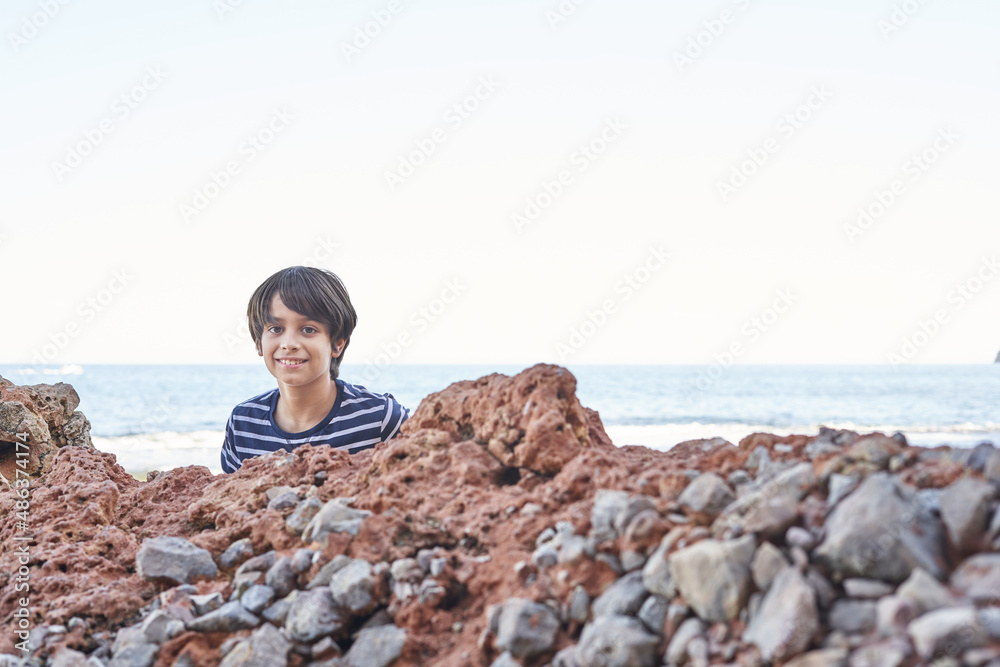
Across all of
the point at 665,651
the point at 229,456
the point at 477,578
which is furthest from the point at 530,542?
the point at 229,456

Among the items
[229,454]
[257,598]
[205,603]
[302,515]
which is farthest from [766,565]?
[229,454]

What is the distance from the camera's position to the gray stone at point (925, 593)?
1.70 meters

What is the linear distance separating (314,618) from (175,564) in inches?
34.9

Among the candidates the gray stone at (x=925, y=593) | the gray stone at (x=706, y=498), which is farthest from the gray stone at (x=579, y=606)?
the gray stone at (x=925, y=593)

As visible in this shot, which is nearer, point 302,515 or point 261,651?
point 261,651

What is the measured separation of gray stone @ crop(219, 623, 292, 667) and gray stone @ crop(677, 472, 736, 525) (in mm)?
1370

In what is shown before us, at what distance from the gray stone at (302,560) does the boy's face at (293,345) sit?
8.79 ft

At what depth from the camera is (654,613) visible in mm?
2035

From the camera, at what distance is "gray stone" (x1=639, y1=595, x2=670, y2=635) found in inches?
79.4

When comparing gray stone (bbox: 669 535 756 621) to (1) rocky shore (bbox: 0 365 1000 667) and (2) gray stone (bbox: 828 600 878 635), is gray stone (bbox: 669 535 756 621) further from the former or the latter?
(2) gray stone (bbox: 828 600 878 635)

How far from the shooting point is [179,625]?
2625 millimetres

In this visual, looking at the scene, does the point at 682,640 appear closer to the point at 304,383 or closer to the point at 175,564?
the point at 175,564

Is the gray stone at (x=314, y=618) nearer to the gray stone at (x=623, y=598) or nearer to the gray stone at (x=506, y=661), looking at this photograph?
the gray stone at (x=506, y=661)

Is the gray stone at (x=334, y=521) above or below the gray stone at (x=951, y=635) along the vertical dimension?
above
